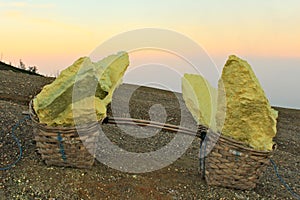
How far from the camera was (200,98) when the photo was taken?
123 inches

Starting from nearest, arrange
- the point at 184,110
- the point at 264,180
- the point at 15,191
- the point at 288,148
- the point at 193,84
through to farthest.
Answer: the point at 15,191 < the point at 193,84 < the point at 264,180 < the point at 288,148 < the point at 184,110

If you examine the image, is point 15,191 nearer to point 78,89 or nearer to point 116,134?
point 78,89

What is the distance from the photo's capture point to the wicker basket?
114 inches

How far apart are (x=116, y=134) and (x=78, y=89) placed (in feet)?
5.13

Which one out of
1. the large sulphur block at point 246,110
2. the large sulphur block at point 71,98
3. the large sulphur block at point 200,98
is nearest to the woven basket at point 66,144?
the large sulphur block at point 71,98

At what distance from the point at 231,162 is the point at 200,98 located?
22.7 inches

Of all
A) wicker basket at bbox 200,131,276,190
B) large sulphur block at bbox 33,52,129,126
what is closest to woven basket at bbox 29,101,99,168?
large sulphur block at bbox 33,52,129,126

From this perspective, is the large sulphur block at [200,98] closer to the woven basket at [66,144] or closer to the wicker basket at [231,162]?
the wicker basket at [231,162]

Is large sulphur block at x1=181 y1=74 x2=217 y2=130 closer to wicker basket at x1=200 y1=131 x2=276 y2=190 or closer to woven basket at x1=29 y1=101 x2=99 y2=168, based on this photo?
wicker basket at x1=200 y1=131 x2=276 y2=190

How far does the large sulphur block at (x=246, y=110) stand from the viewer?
2875mm

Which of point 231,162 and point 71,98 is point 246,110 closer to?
point 231,162

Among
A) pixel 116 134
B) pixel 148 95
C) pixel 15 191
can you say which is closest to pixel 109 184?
pixel 15 191

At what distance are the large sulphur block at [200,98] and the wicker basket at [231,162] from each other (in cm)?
13

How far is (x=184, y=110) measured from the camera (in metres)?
6.41
